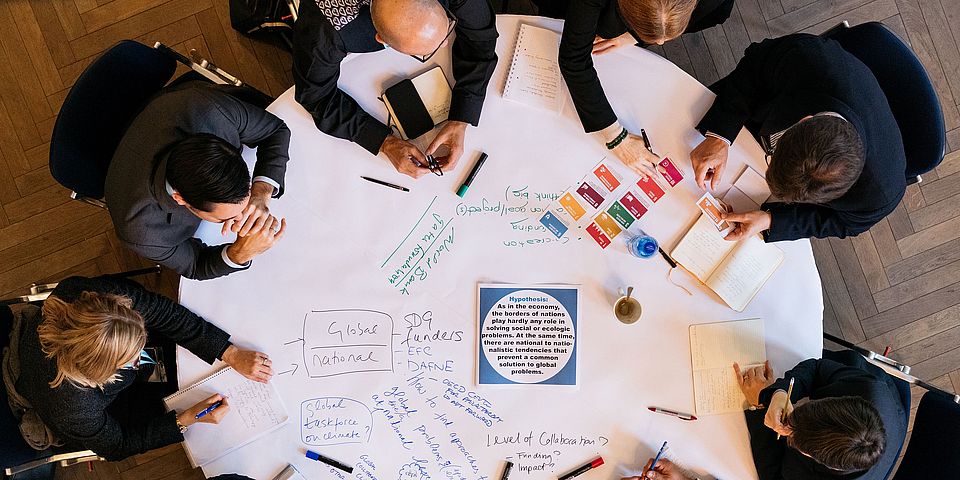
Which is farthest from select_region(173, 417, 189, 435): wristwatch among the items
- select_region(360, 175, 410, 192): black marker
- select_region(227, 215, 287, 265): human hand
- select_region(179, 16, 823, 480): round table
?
select_region(360, 175, 410, 192): black marker

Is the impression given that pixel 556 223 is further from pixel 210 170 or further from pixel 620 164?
pixel 210 170

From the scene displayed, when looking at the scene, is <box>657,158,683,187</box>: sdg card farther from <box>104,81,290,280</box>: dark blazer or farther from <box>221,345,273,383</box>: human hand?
<box>221,345,273,383</box>: human hand

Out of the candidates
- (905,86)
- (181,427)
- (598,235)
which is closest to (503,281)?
(598,235)

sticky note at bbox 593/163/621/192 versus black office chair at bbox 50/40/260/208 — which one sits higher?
black office chair at bbox 50/40/260/208

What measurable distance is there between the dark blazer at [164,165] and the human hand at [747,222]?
1.56 meters

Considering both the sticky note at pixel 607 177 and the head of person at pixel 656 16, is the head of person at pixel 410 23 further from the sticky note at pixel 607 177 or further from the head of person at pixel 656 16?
the sticky note at pixel 607 177

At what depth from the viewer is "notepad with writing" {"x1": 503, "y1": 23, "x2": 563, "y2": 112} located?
2.25 m

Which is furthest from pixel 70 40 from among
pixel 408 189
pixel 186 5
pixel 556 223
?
pixel 556 223

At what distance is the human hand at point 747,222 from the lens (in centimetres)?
217

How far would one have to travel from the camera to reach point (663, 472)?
7.26 ft

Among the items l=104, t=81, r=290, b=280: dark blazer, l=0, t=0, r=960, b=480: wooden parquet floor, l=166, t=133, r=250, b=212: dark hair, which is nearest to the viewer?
l=166, t=133, r=250, b=212: dark hair

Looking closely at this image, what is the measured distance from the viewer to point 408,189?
7.38 feet

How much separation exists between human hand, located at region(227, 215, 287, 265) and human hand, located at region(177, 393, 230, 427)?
494 mm

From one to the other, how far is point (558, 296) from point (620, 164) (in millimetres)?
513
